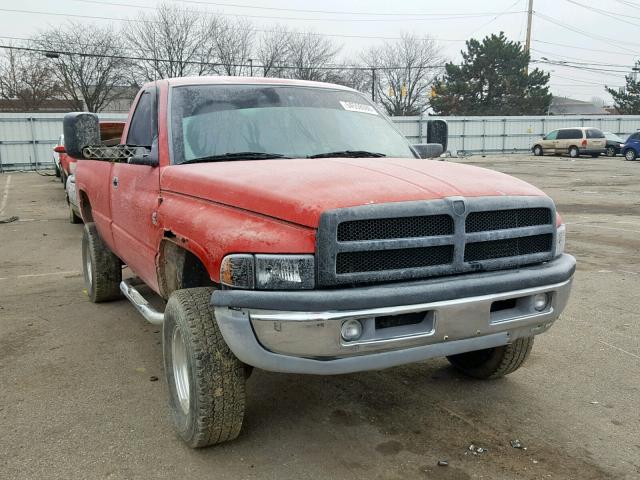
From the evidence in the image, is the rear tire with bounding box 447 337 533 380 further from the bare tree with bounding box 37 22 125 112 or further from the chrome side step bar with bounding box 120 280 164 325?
the bare tree with bounding box 37 22 125 112

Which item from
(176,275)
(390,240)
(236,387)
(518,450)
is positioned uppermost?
(390,240)

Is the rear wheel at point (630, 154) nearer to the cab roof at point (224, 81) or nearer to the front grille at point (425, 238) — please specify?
the cab roof at point (224, 81)

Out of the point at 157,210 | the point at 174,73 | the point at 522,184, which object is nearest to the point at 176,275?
the point at 157,210

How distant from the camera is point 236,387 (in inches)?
111

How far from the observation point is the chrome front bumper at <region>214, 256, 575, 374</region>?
2.45 m

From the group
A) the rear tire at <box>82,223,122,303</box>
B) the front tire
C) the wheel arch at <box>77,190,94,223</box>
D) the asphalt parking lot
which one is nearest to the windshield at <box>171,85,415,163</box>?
the front tire

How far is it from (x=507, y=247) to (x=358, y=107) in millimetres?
1812

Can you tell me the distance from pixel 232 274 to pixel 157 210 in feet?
4.00

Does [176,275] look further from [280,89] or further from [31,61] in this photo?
[31,61]

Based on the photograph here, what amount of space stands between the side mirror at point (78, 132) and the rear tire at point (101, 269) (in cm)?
169

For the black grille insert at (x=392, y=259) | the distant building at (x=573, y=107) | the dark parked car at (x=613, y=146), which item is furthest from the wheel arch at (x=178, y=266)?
the distant building at (x=573, y=107)

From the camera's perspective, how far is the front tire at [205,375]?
2.77m

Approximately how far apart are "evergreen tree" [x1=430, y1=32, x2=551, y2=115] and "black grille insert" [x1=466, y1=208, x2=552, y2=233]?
5579cm

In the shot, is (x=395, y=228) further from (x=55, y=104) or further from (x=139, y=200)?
(x=55, y=104)
